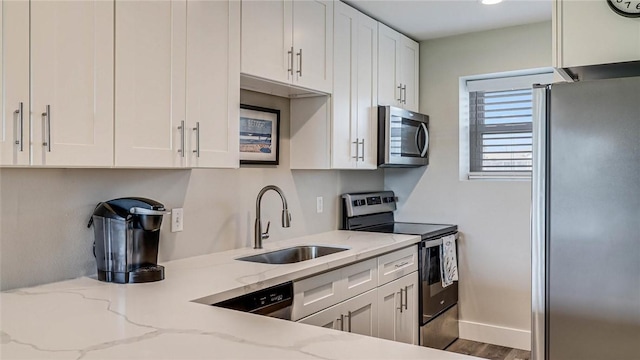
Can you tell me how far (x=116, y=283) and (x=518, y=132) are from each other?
3099 mm

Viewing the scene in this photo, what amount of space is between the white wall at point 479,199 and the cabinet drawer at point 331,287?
1.42 meters

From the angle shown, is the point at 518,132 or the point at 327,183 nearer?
the point at 327,183

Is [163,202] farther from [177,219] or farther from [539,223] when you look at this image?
[539,223]

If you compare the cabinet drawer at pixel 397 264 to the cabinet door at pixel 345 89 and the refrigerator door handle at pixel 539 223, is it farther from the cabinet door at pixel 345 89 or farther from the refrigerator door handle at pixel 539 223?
the refrigerator door handle at pixel 539 223

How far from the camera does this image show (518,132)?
3891 mm

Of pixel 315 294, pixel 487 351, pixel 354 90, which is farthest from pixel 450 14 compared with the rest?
pixel 487 351

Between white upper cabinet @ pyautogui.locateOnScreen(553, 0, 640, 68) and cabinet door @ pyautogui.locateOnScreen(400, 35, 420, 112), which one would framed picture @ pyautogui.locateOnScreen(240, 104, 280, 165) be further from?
white upper cabinet @ pyautogui.locateOnScreen(553, 0, 640, 68)

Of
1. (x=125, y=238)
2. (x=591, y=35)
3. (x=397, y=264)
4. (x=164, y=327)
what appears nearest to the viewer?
(x=164, y=327)

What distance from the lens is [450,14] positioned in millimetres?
3457

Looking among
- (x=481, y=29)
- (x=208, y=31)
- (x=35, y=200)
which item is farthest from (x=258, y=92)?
(x=481, y=29)

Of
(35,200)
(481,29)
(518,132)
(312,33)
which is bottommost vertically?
(35,200)

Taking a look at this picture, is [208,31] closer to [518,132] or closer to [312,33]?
[312,33]

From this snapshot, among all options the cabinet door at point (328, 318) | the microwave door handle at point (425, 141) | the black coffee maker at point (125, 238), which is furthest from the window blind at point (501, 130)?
the black coffee maker at point (125, 238)

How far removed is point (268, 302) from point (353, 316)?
73 centimetres
